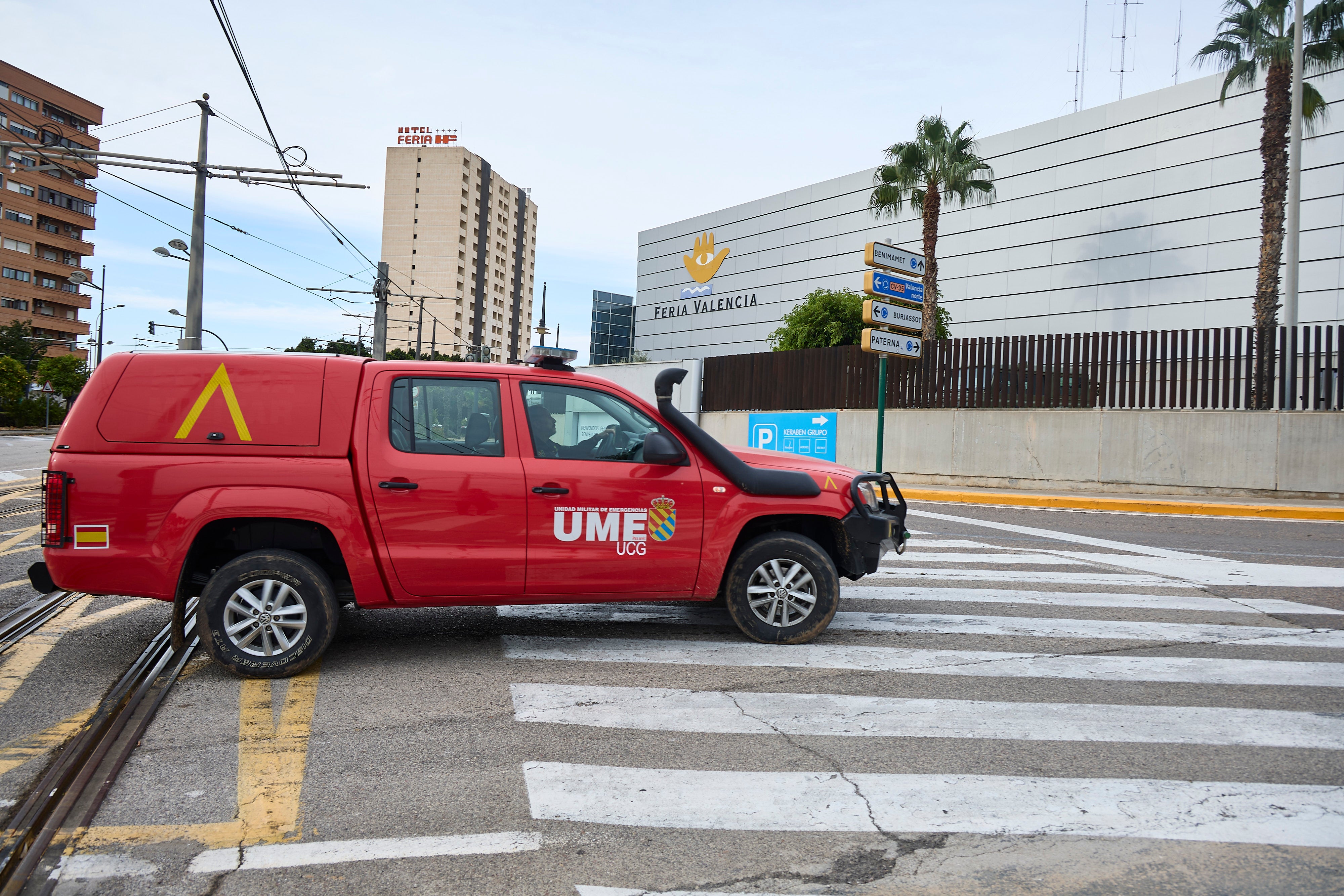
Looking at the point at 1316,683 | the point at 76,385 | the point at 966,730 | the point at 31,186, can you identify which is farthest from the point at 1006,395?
the point at 31,186

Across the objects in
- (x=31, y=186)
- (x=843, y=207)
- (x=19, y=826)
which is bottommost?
(x=19, y=826)

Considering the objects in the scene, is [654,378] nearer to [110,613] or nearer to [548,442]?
[110,613]

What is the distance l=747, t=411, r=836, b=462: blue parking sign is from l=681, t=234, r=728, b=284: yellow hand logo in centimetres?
3520

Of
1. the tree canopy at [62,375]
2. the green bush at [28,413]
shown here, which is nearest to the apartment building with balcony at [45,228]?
the tree canopy at [62,375]

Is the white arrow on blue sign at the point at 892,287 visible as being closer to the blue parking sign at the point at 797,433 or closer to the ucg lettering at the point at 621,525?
the blue parking sign at the point at 797,433

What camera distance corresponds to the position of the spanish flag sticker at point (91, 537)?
454 centimetres

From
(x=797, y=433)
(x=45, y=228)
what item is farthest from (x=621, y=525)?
(x=45, y=228)

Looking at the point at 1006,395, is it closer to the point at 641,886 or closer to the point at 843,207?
the point at 641,886

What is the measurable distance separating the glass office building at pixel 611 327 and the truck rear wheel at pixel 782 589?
3115 inches

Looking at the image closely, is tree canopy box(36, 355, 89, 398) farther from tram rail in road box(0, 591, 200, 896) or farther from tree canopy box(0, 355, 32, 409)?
tram rail in road box(0, 591, 200, 896)

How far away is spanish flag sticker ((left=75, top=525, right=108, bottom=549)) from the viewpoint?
179 inches

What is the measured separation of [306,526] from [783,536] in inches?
108

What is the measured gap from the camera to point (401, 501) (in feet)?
15.8

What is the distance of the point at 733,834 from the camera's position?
302cm
